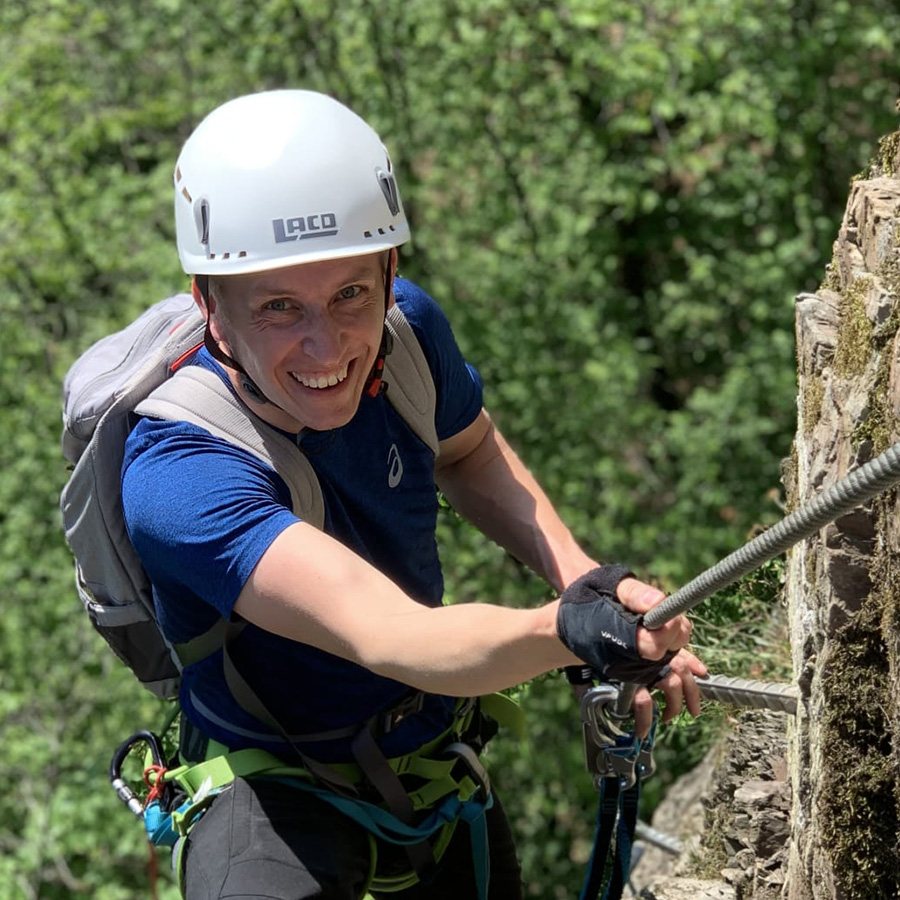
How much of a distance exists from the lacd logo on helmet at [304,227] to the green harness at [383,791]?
3.31 ft

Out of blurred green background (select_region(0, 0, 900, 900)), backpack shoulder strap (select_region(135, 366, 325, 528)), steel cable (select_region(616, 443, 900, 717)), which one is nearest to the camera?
steel cable (select_region(616, 443, 900, 717))

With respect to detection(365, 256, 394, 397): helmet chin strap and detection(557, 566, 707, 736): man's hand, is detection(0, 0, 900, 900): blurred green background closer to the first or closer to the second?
detection(365, 256, 394, 397): helmet chin strap

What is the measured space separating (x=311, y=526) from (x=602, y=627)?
55 centimetres

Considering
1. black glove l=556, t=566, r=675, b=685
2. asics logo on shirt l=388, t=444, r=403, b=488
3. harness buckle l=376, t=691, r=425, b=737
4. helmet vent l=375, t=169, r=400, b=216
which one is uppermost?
helmet vent l=375, t=169, r=400, b=216

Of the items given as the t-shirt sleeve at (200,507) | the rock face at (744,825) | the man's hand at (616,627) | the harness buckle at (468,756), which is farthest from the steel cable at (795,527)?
the rock face at (744,825)

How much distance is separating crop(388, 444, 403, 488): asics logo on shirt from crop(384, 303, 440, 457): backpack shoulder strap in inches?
3.3

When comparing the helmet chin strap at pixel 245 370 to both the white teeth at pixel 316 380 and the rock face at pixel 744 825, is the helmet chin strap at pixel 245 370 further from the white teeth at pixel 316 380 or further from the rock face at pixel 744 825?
the rock face at pixel 744 825

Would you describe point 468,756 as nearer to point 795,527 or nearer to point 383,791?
point 383,791

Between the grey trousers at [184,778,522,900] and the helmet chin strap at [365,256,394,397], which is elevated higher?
the helmet chin strap at [365,256,394,397]

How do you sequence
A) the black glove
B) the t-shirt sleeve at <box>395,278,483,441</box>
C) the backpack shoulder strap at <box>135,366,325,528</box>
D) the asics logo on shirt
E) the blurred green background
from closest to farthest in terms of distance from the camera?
the black glove, the backpack shoulder strap at <box>135,366,325,528</box>, the asics logo on shirt, the t-shirt sleeve at <box>395,278,483,441</box>, the blurred green background

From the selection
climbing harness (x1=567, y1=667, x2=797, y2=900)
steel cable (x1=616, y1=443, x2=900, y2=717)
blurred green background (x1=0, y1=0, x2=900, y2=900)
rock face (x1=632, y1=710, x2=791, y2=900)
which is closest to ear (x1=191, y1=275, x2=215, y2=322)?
climbing harness (x1=567, y1=667, x2=797, y2=900)

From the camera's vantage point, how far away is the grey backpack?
2496mm

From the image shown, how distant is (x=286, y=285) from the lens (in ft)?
8.26

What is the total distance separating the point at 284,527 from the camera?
2227 millimetres
